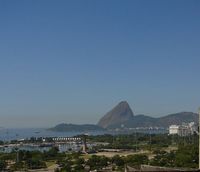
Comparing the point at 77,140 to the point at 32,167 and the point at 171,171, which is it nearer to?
the point at 32,167

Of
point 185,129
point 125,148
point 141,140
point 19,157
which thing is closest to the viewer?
point 19,157

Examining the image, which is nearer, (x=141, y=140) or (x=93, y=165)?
(x=93, y=165)

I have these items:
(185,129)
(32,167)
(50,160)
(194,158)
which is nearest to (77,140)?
(185,129)

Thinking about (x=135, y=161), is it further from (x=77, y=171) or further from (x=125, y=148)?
(x=125, y=148)

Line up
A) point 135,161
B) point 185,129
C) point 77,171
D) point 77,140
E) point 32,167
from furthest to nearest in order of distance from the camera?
point 185,129, point 77,140, point 32,167, point 135,161, point 77,171

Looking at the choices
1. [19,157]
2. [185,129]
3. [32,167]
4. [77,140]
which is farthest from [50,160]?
[185,129]

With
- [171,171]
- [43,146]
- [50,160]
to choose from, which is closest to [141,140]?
[43,146]

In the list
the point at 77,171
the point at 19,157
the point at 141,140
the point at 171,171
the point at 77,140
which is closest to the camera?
the point at 171,171

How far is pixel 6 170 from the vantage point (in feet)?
188

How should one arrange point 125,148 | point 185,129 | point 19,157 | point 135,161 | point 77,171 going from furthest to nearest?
point 185,129 → point 125,148 → point 19,157 → point 135,161 → point 77,171

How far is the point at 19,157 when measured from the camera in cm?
6919

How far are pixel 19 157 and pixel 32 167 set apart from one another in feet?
24.2

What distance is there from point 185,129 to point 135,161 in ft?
380

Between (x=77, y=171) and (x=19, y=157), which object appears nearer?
(x=77, y=171)
